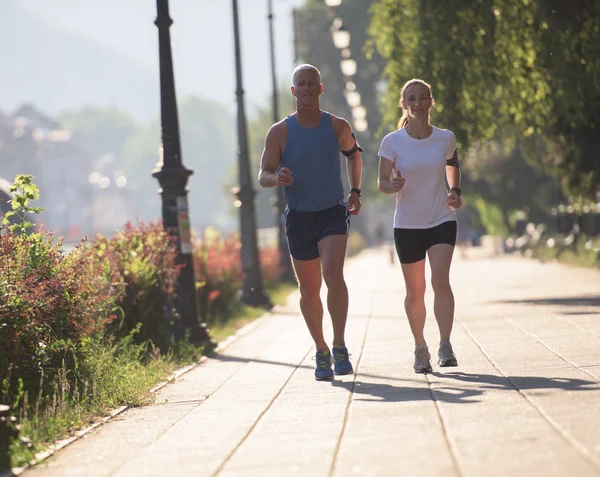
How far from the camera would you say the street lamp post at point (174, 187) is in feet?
46.4

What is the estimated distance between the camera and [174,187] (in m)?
14.5

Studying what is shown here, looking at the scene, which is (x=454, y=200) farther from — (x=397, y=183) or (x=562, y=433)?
(x=562, y=433)

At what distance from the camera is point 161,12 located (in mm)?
14305

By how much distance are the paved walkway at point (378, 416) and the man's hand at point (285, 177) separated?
56.4 inches

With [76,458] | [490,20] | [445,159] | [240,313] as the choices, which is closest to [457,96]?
[490,20]

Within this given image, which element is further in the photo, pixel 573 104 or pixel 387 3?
pixel 387 3

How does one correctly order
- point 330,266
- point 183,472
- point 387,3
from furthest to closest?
point 387,3 < point 330,266 < point 183,472

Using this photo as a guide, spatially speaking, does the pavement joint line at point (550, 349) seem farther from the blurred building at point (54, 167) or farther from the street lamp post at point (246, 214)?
the blurred building at point (54, 167)

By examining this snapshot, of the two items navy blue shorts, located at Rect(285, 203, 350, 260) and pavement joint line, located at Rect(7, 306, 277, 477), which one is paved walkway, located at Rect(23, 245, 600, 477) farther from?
navy blue shorts, located at Rect(285, 203, 350, 260)

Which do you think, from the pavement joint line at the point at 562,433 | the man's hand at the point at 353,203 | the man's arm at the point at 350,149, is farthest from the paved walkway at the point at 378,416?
the man's arm at the point at 350,149

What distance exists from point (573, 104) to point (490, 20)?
161cm

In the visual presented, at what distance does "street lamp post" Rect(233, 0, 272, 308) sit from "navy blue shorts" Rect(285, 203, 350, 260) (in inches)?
485

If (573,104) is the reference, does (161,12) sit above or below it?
A: above

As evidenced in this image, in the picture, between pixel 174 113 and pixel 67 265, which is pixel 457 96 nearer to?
pixel 174 113
